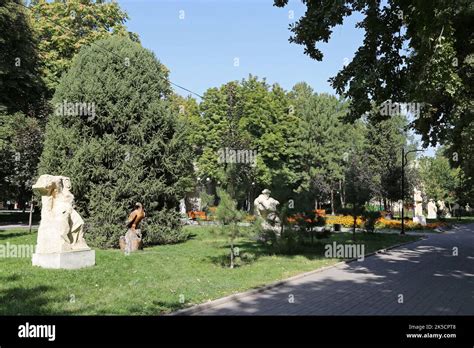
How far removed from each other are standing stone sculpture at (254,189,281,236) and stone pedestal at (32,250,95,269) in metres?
7.10

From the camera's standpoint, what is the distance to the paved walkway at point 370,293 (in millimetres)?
8094

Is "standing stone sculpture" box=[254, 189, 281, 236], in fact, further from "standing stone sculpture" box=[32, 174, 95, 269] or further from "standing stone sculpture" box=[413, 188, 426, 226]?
"standing stone sculpture" box=[413, 188, 426, 226]

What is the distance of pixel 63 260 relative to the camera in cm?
1160

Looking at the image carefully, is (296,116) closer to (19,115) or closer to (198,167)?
(198,167)

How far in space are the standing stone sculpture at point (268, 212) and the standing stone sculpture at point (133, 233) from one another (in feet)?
16.3
